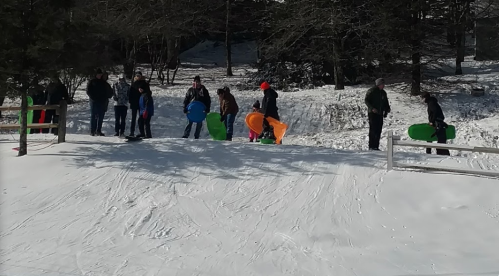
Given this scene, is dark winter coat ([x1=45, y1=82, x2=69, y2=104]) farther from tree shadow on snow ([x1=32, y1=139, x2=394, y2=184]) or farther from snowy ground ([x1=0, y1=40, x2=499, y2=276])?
tree shadow on snow ([x1=32, y1=139, x2=394, y2=184])

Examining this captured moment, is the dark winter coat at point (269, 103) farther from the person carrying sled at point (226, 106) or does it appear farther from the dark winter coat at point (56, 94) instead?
the dark winter coat at point (56, 94)

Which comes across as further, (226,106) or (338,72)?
(338,72)

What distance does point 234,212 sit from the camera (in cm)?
1023

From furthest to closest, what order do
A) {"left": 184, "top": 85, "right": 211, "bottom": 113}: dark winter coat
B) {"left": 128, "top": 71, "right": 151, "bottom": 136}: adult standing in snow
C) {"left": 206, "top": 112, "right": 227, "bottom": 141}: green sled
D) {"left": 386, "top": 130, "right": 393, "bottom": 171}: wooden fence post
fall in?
{"left": 206, "top": 112, "right": 227, "bottom": 141}: green sled < {"left": 184, "top": 85, "right": 211, "bottom": 113}: dark winter coat < {"left": 128, "top": 71, "right": 151, "bottom": 136}: adult standing in snow < {"left": 386, "top": 130, "right": 393, "bottom": 171}: wooden fence post

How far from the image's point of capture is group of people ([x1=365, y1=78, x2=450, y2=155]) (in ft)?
47.7

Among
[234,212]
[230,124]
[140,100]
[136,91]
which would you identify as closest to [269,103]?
[230,124]

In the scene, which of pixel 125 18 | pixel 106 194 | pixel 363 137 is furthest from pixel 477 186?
pixel 125 18

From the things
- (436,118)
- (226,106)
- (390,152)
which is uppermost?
(226,106)

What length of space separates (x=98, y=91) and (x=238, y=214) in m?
6.94

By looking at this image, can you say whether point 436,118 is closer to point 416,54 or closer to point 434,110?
point 434,110

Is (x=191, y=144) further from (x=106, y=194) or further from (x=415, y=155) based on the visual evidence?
(x=415, y=155)

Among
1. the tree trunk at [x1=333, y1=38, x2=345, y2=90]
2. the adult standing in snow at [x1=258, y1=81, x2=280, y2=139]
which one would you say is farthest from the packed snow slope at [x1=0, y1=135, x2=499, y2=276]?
the tree trunk at [x1=333, y1=38, x2=345, y2=90]

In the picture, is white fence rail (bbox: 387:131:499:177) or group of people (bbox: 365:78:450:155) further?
group of people (bbox: 365:78:450:155)

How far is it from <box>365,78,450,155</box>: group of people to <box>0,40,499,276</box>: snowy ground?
201cm
